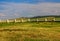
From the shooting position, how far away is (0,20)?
47594 millimetres

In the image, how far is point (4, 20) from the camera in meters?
46.5

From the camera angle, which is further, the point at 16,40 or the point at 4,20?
the point at 4,20

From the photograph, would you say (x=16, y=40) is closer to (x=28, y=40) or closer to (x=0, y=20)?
(x=28, y=40)

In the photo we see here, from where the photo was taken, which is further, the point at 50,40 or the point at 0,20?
the point at 0,20

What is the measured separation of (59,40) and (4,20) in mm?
26644

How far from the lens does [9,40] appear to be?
21.2 metres

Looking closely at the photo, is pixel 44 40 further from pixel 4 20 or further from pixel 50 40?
pixel 4 20

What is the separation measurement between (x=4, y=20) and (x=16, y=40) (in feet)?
86.4

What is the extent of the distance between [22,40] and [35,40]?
4.13 feet

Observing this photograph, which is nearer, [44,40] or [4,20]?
[44,40]

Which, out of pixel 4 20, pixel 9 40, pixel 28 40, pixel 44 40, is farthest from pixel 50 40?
pixel 4 20

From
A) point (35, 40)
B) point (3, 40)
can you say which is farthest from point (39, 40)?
point (3, 40)

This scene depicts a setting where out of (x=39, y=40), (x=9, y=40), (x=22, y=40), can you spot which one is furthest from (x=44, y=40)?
(x=9, y=40)

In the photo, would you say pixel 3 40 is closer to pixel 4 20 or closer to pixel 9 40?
pixel 9 40
